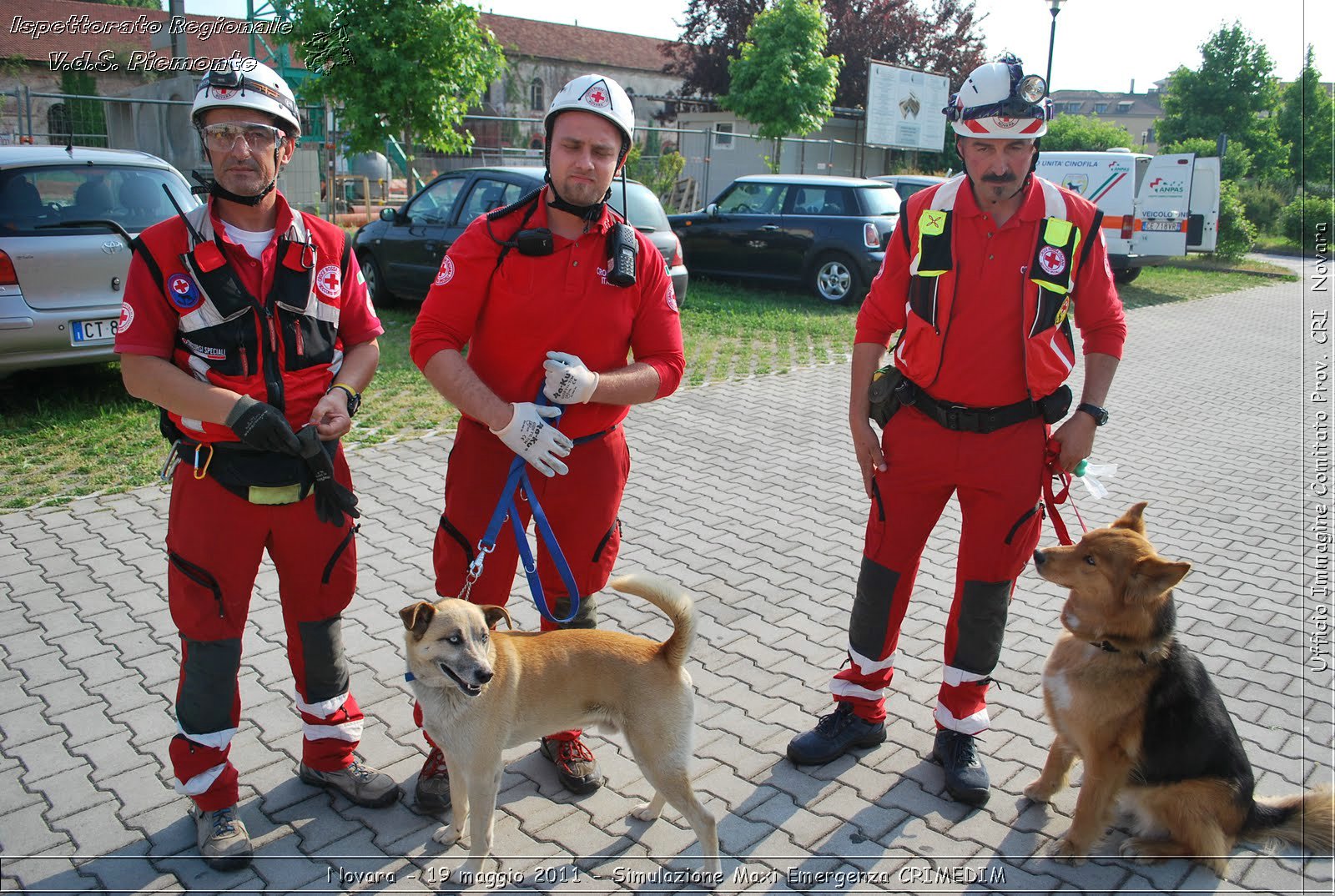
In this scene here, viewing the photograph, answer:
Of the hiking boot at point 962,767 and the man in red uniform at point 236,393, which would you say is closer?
the man in red uniform at point 236,393

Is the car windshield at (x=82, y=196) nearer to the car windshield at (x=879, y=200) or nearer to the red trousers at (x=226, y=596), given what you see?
the red trousers at (x=226, y=596)

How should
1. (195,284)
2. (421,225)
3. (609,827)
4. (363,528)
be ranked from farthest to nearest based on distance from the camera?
(421,225)
(363,528)
(609,827)
(195,284)

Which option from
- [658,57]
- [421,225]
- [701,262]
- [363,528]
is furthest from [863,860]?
[658,57]

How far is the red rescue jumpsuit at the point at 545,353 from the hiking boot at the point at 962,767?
1.50m

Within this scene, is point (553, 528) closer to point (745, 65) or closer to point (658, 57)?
point (745, 65)

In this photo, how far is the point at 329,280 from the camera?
9.97 ft

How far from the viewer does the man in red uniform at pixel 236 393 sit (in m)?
2.79

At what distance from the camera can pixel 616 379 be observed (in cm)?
311

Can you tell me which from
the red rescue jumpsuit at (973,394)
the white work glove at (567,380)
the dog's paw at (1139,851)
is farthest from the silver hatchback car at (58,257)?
the dog's paw at (1139,851)

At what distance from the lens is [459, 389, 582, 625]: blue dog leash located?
3.06 meters

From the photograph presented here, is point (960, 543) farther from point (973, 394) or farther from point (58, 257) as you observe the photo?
point (58, 257)

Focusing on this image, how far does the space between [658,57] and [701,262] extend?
40934 millimetres

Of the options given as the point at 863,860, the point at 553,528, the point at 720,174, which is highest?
the point at 720,174

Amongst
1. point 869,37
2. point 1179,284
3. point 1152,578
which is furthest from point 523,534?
point 869,37
